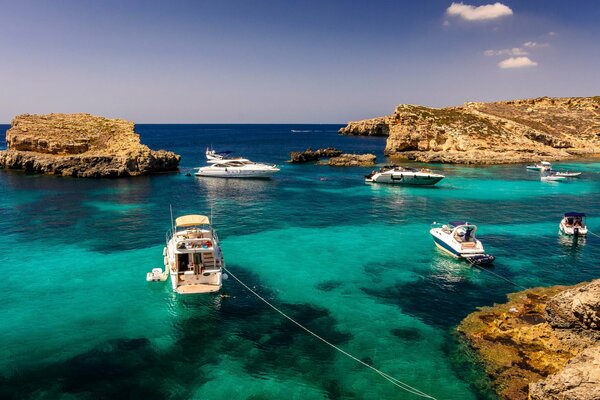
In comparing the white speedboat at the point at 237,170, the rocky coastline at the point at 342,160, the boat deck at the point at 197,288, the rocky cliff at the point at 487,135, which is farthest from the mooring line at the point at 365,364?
the rocky cliff at the point at 487,135

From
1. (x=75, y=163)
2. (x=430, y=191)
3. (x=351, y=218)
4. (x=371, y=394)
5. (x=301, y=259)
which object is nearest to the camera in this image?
(x=371, y=394)

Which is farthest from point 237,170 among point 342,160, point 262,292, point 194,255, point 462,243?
point 262,292

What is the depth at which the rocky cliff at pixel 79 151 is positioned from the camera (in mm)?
72688

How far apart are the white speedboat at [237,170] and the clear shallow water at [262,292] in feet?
64.1

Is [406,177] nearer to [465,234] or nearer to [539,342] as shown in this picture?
[465,234]

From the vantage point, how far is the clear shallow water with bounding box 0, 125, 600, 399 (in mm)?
17703

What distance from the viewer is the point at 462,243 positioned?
105ft

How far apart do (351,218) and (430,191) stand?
23.3 m

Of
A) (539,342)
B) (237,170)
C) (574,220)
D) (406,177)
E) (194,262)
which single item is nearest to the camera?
(539,342)

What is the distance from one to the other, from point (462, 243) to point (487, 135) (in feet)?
289

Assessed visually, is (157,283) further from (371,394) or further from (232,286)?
(371,394)

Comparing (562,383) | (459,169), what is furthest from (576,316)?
(459,169)

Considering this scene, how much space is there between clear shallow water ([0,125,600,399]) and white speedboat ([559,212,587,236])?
140cm

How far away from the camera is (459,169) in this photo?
88250mm
